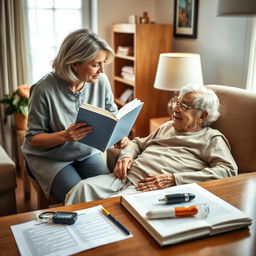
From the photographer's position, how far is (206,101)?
1.72m

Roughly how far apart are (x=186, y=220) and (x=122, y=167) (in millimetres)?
737

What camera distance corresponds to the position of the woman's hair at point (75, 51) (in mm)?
1738

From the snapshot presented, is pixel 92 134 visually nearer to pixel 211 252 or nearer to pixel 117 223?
pixel 117 223

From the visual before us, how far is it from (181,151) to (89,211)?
2.38 feet

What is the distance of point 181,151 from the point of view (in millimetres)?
1691

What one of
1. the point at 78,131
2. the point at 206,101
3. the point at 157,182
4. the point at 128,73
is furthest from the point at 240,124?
the point at 128,73

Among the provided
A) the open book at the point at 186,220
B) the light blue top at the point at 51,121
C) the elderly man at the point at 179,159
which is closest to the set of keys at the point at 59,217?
the open book at the point at 186,220

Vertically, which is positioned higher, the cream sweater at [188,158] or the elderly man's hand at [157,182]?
the cream sweater at [188,158]

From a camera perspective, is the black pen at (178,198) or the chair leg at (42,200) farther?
the chair leg at (42,200)

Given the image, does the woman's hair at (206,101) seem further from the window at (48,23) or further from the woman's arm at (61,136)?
the window at (48,23)

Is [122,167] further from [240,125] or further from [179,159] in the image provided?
[240,125]

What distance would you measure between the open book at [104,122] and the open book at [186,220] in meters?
0.45

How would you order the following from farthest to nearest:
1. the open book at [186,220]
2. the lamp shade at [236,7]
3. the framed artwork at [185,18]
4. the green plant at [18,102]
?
the green plant at [18,102], the framed artwork at [185,18], the open book at [186,220], the lamp shade at [236,7]

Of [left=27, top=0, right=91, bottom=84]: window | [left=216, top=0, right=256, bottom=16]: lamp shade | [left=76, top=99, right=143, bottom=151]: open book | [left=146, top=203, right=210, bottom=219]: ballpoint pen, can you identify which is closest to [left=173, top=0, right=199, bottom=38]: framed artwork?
[left=27, top=0, right=91, bottom=84]: window
